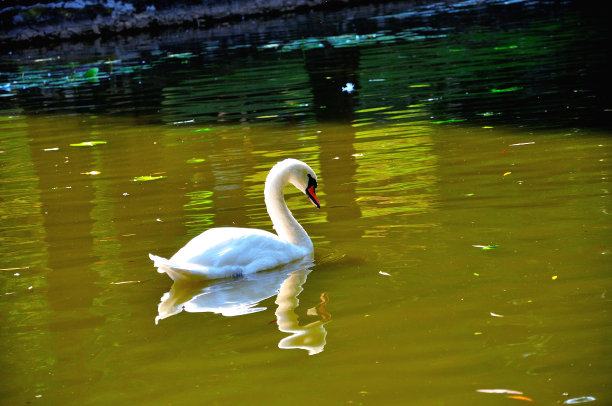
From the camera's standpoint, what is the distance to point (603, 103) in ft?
34.4

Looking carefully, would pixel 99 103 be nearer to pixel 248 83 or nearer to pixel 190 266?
pixel 248 83

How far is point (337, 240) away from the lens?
6539 mm

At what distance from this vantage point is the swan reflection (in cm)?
475

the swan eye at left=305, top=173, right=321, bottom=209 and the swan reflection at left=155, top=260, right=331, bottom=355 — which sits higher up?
the swan eye at left=305, top=173, right=321, bottom=209

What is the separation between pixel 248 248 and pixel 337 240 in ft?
2.91

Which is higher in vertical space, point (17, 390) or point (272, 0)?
point (272, 0)

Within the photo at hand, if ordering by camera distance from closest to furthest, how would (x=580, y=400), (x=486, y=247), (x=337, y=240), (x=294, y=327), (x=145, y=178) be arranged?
(x=580, y=400) < (x=294, y=327) < (x=486, y=247) < (x=337, y=240) < (x=145, y=178)

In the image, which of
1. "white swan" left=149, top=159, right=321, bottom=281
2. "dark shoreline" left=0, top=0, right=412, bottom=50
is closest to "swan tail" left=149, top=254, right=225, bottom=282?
"white swan" left=149, top=159, right=321, bottom=281

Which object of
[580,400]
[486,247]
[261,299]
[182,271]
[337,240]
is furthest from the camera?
[337,240]

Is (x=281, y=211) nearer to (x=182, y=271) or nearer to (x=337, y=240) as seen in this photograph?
(x=337, y=240)

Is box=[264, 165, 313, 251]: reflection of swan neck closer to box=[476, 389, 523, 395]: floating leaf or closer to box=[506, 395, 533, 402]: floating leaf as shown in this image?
box=[476, 389, 523, 395]: floating leaf

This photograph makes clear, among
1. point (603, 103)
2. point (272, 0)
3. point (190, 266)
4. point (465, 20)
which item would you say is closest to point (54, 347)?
point (190, 266)

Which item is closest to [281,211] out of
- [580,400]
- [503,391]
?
[503,391]

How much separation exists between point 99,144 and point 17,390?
743cm
